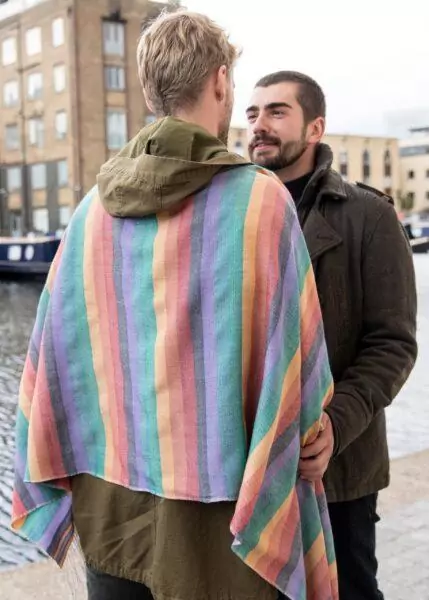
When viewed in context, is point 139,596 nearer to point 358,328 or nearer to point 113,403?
point 113,403

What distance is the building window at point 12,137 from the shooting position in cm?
3978

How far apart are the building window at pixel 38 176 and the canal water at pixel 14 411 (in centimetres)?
2605

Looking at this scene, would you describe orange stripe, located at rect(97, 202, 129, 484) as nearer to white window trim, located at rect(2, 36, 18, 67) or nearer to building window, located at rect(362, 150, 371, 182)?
white window trim, located at rect(2, 36, 18, 67)

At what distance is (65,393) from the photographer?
1.38 metres

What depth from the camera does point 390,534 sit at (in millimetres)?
3176

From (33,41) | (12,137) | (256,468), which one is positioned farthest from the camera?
(12,137)

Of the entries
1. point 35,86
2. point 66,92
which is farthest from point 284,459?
point 35,86

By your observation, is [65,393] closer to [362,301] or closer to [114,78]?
[362,301]

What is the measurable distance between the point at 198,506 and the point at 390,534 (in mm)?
2161

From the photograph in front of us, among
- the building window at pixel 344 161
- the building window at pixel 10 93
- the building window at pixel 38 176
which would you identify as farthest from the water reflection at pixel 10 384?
the building window at pixel 344 161

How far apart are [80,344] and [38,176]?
3823 cm

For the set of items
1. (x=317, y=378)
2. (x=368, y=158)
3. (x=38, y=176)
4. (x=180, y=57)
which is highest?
(x=368, y=158)

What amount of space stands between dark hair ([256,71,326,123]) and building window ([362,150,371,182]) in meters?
59.4

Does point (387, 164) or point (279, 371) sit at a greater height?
point (387, 164)
